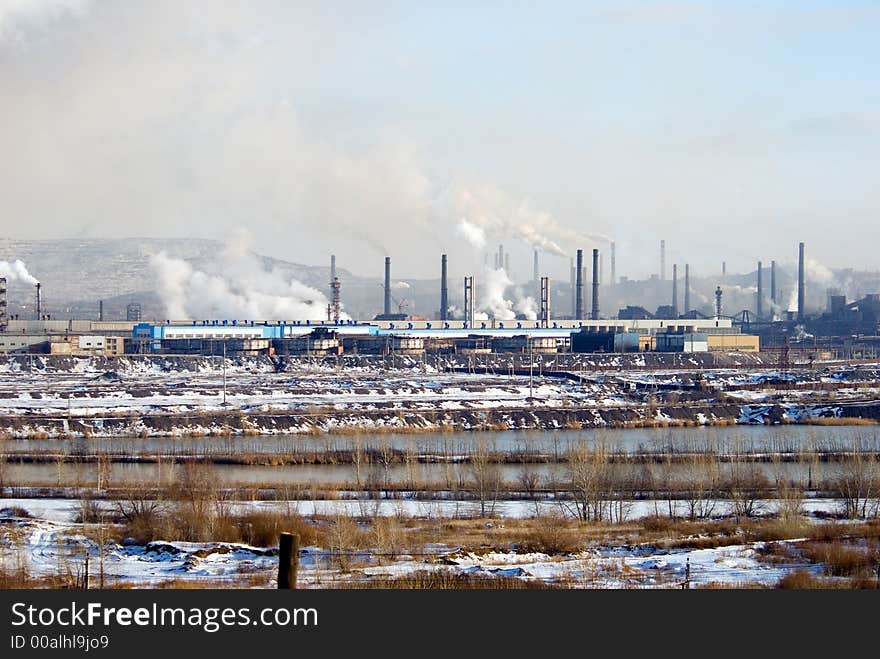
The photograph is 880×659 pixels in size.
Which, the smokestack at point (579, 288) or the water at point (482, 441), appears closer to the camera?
the water at point (482, 441)

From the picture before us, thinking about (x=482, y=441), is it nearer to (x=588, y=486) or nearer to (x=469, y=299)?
(x=588, y=486)

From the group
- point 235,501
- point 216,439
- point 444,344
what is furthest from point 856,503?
point 444,344

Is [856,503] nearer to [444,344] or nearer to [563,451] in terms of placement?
[563,451]

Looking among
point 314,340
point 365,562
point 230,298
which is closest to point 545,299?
point 314,340

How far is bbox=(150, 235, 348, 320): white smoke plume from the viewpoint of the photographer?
1686 inches

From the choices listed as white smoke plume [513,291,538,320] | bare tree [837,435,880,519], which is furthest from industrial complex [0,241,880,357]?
bare tree [837,435,880,519]

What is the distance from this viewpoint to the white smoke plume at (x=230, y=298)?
140 ft

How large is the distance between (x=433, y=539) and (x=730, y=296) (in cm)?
6148

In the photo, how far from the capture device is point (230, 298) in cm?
4588

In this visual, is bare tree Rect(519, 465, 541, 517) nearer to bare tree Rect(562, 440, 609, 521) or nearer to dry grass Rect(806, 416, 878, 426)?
bare tree Rect(562, 440, 609, 521)

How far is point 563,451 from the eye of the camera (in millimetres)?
14422

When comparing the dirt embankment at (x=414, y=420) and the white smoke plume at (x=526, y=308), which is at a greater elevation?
the white smoke plume at (x=526, y=308)

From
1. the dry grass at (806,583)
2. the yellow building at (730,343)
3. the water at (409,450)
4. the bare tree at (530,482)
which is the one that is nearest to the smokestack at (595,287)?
the yellow building at (730,343)

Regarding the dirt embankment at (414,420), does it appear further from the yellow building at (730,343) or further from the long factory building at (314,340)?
the yellow building at (730,343)
